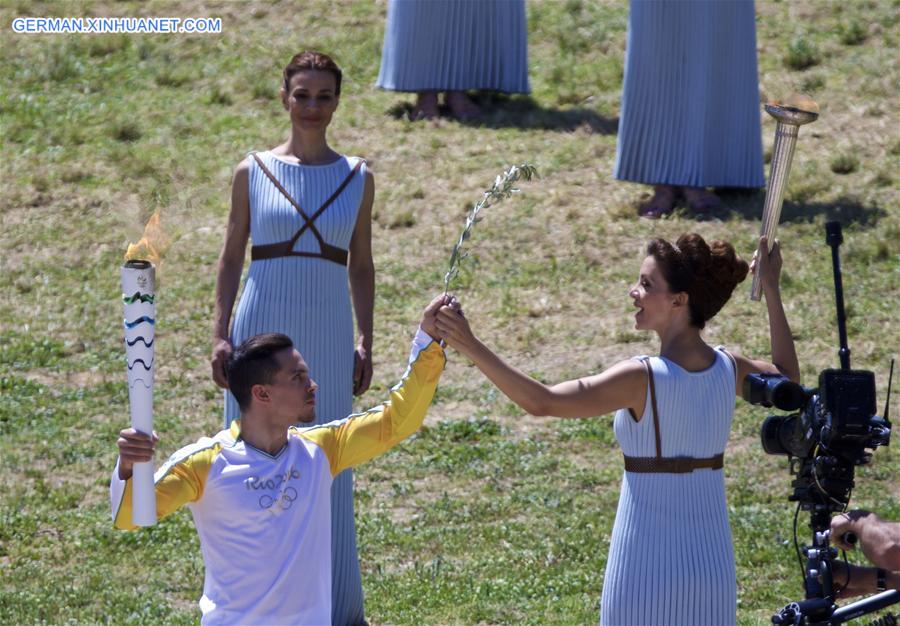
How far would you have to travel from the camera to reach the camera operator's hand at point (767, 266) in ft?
16.1

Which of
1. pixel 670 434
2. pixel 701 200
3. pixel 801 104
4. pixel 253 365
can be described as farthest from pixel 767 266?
pixel 701 200

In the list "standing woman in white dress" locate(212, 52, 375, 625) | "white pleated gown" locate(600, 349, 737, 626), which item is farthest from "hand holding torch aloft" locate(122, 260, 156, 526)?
"standing woman in white dress" locate(212, 52, 375, 625)

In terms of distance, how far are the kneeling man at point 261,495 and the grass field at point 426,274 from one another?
85 centimetres

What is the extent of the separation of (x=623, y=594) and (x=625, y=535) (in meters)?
0.17

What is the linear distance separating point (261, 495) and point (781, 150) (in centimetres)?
221

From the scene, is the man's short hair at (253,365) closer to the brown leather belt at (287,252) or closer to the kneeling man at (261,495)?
the kneeling man at (261,495)

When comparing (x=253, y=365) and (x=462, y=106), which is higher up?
(x=462, y=106)

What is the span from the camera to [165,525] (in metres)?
8.10

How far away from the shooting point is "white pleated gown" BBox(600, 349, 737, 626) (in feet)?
14.3

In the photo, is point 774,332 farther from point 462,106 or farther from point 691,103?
point 462,106

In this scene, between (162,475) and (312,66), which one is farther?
(312,66)

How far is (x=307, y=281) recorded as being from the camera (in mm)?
6016

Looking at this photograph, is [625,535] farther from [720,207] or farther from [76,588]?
[720,207]

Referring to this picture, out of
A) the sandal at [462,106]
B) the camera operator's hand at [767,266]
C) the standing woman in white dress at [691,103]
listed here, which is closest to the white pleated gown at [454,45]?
the sandal at [462,106]
